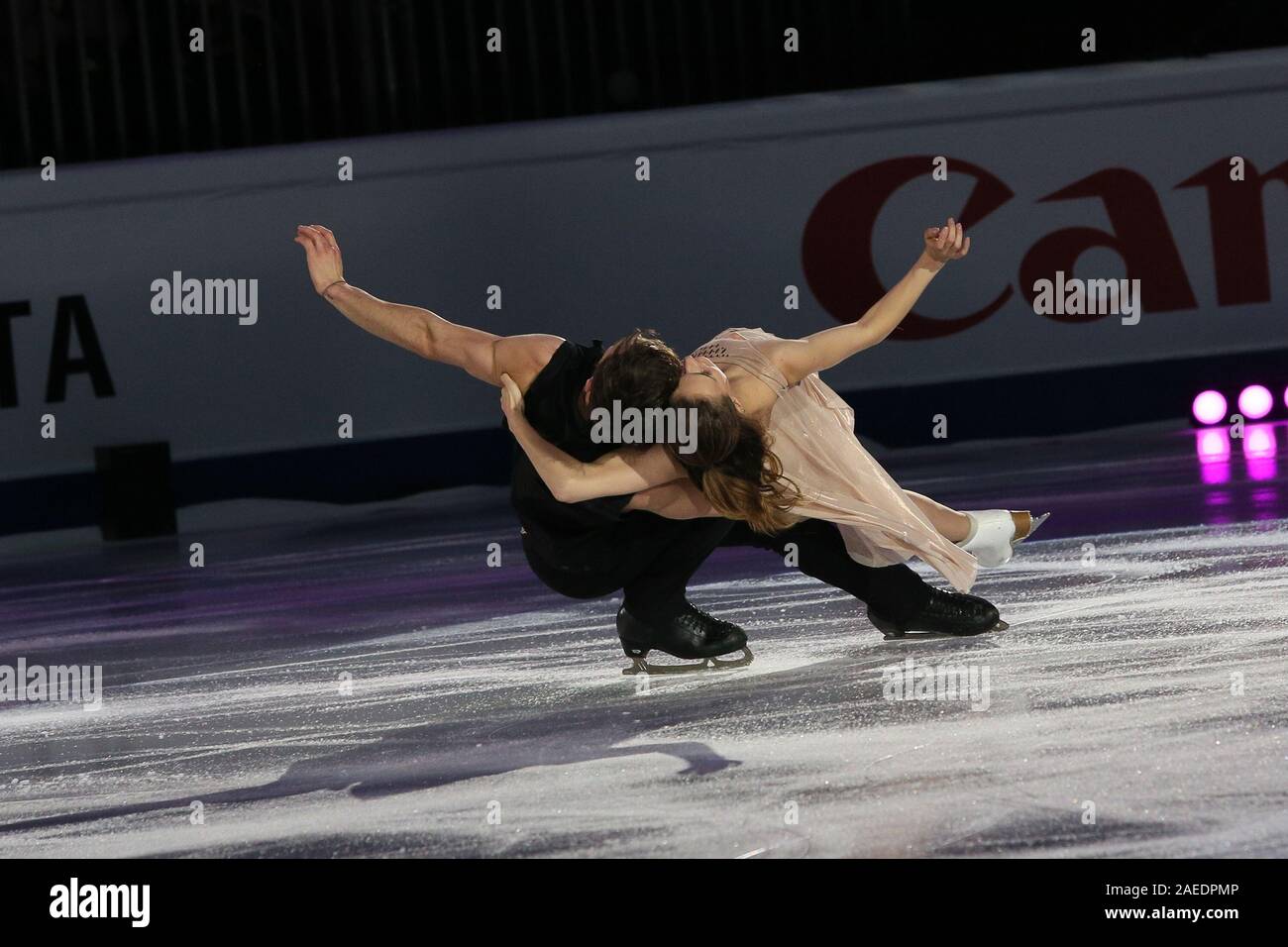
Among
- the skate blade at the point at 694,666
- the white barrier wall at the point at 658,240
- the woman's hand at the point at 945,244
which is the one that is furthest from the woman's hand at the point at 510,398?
the white barrier wall at the point at 658,240

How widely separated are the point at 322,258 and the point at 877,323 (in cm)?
114

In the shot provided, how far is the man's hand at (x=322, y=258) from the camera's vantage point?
10.5ft

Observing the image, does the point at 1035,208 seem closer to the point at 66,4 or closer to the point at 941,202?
the point at 941,202

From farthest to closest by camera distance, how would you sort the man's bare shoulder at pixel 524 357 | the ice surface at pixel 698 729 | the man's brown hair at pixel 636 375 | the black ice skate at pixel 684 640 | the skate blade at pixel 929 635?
the skate blade at pixel 929 635 < the black ice skate at pixel 684 640 < the man's bare shoulder at pixel 524 357 < the man's brown hair at pixel 636 375 < the ice surface at pixel 698 729

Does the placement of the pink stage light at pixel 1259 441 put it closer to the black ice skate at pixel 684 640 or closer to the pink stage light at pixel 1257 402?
the pink stage light at pixel 1257 402

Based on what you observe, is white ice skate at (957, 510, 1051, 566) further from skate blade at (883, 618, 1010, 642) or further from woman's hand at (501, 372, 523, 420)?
woman's hand at (501, 372, 523, 420)

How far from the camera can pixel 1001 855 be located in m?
2.05

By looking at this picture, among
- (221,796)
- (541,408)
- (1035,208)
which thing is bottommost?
(221,796)

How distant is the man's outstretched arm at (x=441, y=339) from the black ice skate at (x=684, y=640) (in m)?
0.61

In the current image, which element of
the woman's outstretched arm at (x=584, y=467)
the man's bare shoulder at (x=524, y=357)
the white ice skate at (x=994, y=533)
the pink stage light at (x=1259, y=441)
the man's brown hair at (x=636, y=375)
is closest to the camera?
the man's brown hair at (x=636, y=375)

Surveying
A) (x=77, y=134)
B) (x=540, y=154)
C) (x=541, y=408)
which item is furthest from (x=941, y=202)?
(x=541, y=408)

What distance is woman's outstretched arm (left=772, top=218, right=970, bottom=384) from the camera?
10.1 feet

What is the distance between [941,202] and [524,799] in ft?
17.3

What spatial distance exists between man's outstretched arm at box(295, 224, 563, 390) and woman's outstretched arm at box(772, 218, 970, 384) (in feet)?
1.65
